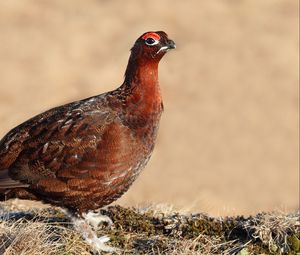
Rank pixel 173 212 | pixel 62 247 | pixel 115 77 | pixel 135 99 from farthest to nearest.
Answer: pixel 115 77 → pixel 173 212 → pixel 135 99 → pixel 62 247

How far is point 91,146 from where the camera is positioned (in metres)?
6.20

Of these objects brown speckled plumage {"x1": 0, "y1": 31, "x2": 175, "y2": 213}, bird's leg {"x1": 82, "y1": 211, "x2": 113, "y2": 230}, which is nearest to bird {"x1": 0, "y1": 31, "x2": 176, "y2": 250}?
brown speckled plumage {"x1": 0, "y1": 31, "x2": 175, "y2": 213}

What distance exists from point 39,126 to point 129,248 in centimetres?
141

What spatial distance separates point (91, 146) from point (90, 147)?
0.01 metres

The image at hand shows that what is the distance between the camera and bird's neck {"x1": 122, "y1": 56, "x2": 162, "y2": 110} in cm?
642

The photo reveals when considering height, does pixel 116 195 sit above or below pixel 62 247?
above

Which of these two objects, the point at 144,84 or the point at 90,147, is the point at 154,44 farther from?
the point at 90,147

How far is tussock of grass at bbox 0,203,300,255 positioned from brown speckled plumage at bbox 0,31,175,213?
1.18ft

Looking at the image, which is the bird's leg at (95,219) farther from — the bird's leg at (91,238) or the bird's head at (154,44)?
the bird's head at (154,44)

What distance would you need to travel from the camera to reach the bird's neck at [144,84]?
6.42 meters

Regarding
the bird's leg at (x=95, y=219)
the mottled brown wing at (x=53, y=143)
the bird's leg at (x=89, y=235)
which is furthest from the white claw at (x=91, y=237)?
the mottled brown wing at (x=53, y=143)

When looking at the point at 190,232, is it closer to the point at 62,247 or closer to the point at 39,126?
the point at 62,247

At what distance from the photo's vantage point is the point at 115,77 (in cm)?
1817

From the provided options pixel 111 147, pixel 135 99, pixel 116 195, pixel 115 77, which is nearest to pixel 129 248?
pixel 116 195
